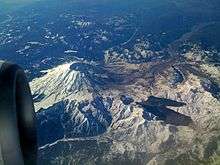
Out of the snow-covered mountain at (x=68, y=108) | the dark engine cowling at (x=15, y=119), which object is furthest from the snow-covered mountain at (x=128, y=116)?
the dark engine cowling at (x=15, y=119)

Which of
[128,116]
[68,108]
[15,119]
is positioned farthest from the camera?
[68,108]

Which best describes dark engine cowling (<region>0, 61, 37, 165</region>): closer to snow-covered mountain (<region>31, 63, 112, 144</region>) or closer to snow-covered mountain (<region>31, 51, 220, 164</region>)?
snow-covered mountain (<region>31, 51, 220, 164</region>)

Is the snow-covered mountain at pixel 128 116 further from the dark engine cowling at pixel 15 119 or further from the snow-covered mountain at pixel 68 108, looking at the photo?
the dark engine cowling at pixel 15 119

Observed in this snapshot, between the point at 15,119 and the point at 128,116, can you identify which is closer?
the point at 15,119

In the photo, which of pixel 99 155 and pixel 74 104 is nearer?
pixel 99 155

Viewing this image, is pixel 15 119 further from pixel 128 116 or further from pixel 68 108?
pixel 68 108

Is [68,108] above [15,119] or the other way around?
the other way around

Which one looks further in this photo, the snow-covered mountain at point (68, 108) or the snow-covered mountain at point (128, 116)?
the snow-covered mountain at point (68, 108)

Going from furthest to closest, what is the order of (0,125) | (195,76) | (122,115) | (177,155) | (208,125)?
(195,76) < (122,115) < (208,125) < (177,155) < (0,125)

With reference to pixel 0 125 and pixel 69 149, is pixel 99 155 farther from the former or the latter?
pixel 0 125

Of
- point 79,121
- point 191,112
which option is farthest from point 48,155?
point 191,112

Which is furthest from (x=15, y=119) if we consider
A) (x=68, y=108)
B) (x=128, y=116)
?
(x=68, y=108)
